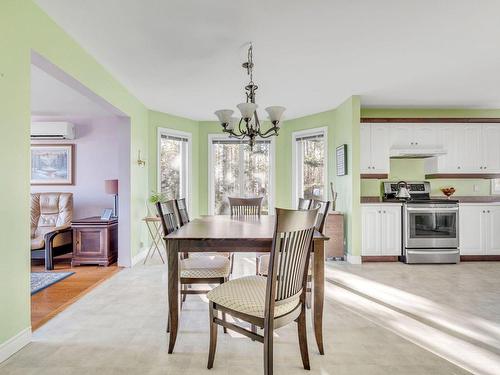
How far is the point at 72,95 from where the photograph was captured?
3.94 meters

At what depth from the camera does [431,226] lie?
4293 millimetres

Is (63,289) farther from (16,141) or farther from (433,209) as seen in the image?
(433,209)

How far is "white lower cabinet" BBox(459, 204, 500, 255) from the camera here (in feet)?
14.5

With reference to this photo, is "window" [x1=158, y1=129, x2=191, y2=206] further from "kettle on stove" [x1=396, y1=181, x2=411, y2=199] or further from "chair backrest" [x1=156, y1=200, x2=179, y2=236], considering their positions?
"kettle on stove" [x1=396, y1=181, x2=411, y2=199]

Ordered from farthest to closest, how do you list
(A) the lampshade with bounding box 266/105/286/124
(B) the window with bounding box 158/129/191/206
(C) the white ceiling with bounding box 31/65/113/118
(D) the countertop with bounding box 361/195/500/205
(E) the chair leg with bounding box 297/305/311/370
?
(B) the window with bounding box 158/129/191/206
(D) the countertop with bounding box 361/195/500/205
(C) the white ceiling with bounding box 31/65/113/118
(A) the lampshade with bounding box 266/105/286/124
(E) the chair leg with bounding box 297/305/311/370

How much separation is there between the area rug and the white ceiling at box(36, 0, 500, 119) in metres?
2.57

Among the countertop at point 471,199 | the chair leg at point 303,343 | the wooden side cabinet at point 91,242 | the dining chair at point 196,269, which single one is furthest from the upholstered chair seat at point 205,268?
the countertop at point 471,199

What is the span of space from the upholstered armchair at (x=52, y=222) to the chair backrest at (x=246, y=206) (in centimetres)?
263

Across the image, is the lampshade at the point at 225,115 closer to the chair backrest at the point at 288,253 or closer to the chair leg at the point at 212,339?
the chair backrest at the point at 288,253

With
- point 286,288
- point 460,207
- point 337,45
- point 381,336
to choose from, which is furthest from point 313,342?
point 460,207

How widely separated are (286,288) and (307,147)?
4.15 metres

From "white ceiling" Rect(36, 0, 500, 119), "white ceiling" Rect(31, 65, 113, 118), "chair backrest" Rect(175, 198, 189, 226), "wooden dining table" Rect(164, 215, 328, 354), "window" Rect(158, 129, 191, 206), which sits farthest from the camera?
"window" Rect(158, 129, 191, 206)

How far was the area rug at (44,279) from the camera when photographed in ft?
10.6

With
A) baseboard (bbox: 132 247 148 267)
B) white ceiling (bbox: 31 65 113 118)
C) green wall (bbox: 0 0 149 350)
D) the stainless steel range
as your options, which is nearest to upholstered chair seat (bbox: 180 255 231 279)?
green wall (bbox: 0 0 149 350)
